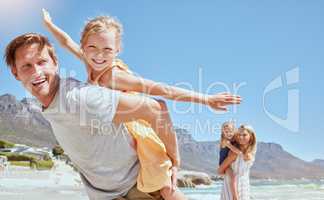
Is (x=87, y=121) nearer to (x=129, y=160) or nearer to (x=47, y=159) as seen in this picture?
(x=129, y=160)

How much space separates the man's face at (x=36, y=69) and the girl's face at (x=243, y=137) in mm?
4706

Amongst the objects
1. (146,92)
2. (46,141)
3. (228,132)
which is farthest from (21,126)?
(146,92)

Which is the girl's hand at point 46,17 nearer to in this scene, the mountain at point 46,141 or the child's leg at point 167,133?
the child's leg at point 167,133

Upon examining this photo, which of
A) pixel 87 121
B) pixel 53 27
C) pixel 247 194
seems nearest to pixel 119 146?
pixel 87 121

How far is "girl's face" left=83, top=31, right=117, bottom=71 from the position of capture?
2174 millimetres

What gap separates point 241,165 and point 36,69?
4.72 metres

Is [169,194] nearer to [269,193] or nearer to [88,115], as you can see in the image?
[88,115]

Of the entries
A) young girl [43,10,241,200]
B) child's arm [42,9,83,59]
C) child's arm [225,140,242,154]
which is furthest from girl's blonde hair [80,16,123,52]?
child's arm [225,140,242,154]

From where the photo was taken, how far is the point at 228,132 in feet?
20.7

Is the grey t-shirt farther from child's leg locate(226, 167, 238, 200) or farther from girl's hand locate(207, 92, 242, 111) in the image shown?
child's leg locate(226, 167, 238, 200)

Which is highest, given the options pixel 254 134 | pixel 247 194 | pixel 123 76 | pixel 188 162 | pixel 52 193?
pixel 123 76

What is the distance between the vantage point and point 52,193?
17.6 meters

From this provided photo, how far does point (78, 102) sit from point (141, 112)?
0.23 m

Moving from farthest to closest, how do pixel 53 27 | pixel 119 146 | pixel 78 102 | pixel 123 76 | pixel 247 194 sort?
pixel 247 194 < pixel 53 27 < pixel 123 76 < pixel 119 146 < pixel 78 102
